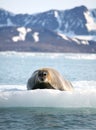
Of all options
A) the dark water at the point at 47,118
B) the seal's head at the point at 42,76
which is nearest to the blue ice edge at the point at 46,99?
the dark water at the point at 47,118

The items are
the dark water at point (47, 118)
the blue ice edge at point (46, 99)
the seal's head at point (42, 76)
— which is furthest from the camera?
the seal's head at point (42, 76)

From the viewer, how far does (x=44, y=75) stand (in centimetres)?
1198

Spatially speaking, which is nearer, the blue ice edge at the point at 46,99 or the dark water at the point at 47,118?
the dark water at the point at 47,118

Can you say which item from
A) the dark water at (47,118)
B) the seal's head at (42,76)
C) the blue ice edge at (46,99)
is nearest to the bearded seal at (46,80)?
the seal's head at (42,76)

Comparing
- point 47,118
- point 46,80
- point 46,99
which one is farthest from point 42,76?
point 47,118

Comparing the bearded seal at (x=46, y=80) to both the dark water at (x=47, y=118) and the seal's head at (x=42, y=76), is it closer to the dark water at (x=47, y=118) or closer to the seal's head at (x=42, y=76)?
the seal's head at (x=42, y=76)

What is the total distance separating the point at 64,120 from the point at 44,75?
2.44 metres

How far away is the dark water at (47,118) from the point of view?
909cm

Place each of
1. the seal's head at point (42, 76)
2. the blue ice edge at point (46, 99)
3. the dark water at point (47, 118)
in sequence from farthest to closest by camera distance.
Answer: the seal's head at point (42, 76), the blue ice edge at point (46, 99), the dark water at point (47, 118)

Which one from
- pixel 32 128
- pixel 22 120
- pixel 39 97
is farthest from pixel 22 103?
pixel 32 128

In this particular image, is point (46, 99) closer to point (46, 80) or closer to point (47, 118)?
point (47, 118)

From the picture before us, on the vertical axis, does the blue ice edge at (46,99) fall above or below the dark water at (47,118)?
above

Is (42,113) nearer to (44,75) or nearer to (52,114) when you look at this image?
(52,114)

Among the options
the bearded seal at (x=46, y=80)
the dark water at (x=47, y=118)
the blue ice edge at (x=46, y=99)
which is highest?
the bearded seal at (x=46, y=80)
